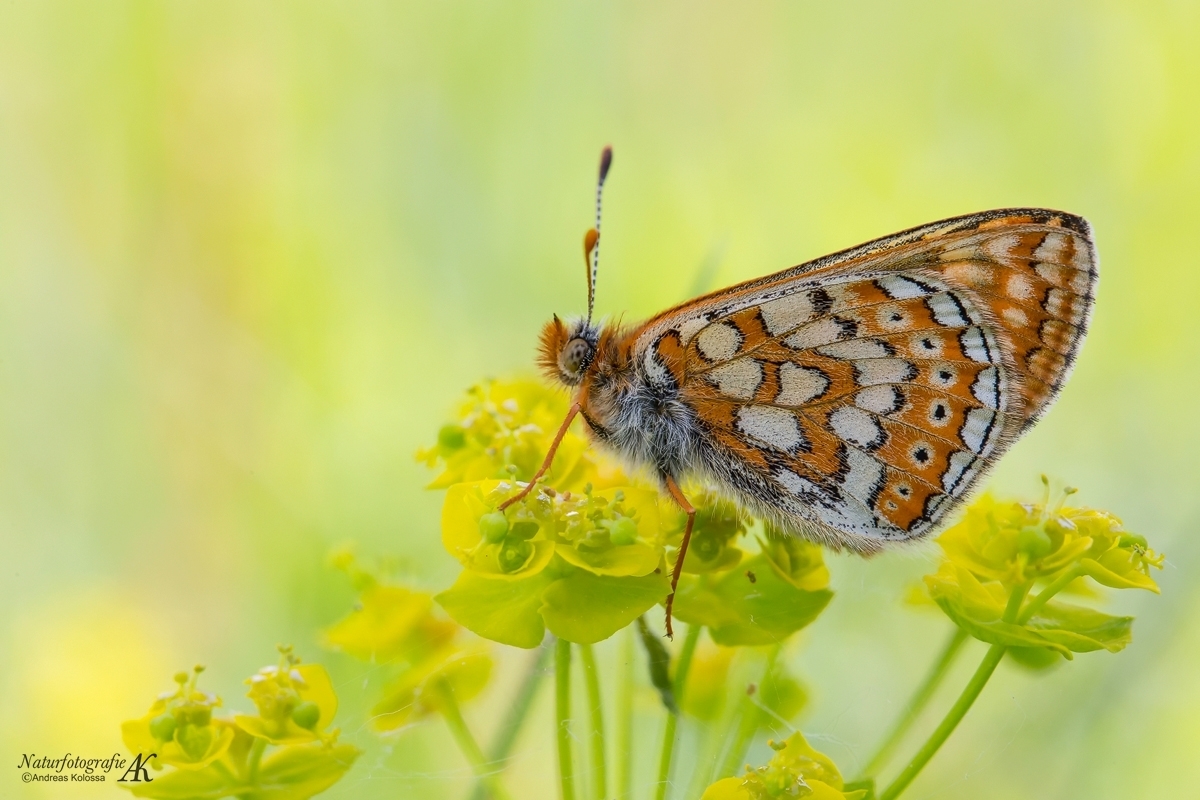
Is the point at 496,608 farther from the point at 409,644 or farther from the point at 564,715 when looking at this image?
the point at 409,644

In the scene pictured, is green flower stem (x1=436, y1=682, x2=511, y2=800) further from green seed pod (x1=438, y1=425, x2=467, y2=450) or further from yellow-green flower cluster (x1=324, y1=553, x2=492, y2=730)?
green seed pod (x1=438, y1=425, x2=467, y2=450)

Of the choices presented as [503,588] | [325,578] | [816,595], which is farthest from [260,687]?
[325,578]

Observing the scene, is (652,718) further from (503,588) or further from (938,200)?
(938,200)

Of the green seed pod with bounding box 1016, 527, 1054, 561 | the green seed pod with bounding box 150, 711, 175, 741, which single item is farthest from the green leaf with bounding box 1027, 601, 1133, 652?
the green seed pod with bounding box 150, 711, 175, 741

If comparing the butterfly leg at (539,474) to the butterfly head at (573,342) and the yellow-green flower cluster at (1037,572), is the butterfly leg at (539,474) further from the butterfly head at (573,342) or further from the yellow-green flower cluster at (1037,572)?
the yellow-green flower cluster at (1037,572)

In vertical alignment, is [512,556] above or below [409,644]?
above

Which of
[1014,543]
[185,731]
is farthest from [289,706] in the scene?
[1014,543]

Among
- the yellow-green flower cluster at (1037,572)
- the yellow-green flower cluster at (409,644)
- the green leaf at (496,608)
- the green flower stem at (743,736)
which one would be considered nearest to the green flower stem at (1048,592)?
the yellow-green flower cluster at (1037,572)
